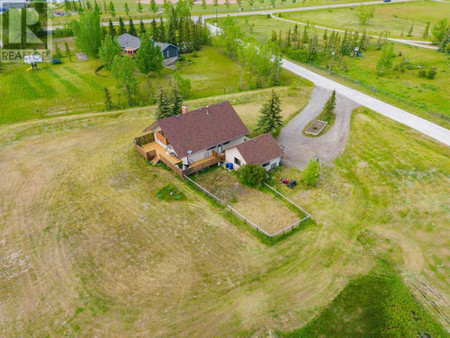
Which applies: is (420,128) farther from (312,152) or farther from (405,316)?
(405,316)

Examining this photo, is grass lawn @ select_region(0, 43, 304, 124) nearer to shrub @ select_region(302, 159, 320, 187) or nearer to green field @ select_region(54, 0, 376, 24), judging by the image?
shrub @ select_region(302, 159, 320, 187)

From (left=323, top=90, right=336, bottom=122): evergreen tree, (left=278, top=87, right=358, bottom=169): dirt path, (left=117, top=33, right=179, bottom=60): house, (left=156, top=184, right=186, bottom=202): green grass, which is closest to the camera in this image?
(left=156, top=184, right=186, bottom=202): green grass

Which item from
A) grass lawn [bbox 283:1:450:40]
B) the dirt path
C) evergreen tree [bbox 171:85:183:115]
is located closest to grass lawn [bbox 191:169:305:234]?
the dirt path

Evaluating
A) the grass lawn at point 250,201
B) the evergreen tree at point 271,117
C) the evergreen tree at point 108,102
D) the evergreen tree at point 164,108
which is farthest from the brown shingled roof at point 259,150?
the evergreen tree at point 108,102

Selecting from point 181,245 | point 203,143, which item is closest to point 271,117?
point 203,143

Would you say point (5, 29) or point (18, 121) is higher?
point (5, 29)

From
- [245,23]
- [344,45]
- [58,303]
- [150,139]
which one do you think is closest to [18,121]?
[150,139]
